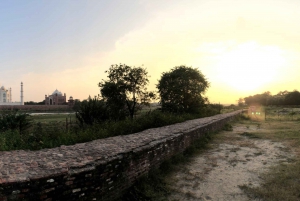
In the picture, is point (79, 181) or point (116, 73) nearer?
point (79, 181)

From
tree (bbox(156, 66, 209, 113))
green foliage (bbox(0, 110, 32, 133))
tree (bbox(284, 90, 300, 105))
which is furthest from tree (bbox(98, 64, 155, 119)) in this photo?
tree (bbox(284, 90, 300, 105))

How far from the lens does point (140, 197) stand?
13.8 ft

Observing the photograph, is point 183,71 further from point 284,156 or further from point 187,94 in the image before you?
point 284,156

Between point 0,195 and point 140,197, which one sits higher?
point 0,195

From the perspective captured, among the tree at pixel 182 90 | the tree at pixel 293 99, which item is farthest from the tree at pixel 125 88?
the tree at pixel 293 99

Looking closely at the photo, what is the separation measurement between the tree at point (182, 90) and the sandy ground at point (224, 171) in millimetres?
11371

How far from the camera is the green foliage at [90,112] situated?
1091 centimetres

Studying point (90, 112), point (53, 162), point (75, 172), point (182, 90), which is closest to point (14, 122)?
point (90, 112)

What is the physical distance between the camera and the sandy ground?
4520 millimetres

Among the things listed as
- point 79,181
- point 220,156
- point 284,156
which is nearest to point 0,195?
point 79,181

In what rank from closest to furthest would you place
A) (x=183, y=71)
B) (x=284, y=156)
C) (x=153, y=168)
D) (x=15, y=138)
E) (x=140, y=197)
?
1. (x=140, y=197)
2. (x=153, y=168)
3. (x=15, y=138)
4. (x=284, y=156)
5. (x=183, y=71)

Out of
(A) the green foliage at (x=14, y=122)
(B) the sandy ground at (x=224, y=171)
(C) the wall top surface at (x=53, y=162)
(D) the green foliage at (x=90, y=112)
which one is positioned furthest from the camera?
(D) the green foliage at (x=90, y=112)

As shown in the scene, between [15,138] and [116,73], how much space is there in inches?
572

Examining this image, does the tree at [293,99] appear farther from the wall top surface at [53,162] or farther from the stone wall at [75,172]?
the wall top surface at [53,162]
